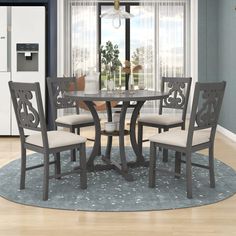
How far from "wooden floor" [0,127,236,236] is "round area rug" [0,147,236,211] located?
0.10 metres

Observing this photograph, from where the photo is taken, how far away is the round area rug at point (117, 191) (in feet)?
9.87

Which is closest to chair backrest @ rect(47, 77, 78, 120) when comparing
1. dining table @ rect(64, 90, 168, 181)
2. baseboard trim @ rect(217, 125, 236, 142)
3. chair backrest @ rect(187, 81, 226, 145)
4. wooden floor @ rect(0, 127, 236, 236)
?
dining table @ rect(64, 90, 168, 181)

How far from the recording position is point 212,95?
3.18 meters

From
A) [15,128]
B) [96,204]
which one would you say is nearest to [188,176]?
[96,204]

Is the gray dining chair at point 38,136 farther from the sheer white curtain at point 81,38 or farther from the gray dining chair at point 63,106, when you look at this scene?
the sheer white curtain at point 81,38

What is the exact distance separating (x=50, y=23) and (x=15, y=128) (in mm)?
1798

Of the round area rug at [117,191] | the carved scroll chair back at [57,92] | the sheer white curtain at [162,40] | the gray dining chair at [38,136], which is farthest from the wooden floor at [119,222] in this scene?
the sheer white curtain at [162,40]

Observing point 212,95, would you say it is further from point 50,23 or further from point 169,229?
point 50,23

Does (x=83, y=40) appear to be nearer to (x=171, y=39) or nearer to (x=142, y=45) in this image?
(x=142, y=45)

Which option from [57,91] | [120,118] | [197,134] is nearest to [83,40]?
[57,91]

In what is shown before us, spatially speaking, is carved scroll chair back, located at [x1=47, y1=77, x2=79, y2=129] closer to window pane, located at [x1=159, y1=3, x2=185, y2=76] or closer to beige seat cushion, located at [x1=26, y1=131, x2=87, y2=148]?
beige seat cushion, located at [x1=26, y1=131, x2=87, y2=148]

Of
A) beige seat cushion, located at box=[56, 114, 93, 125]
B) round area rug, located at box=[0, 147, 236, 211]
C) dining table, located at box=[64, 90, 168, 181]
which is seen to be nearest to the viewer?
round area rug, located at box=[0, 147, 236, 211]

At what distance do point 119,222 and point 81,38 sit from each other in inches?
257

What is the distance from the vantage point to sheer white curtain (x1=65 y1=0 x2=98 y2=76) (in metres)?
8.55
